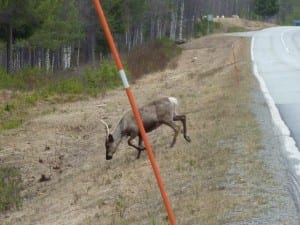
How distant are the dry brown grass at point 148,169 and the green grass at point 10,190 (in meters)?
0.20

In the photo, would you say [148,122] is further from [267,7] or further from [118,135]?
[267,7]

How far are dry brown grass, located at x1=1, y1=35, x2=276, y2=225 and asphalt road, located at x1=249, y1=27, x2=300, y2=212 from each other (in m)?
0.49

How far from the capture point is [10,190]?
1373cm

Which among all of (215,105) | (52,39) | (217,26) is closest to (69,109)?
(215,105)

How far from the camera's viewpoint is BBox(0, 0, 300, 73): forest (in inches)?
1460

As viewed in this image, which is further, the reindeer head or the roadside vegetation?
the roadside vegetation

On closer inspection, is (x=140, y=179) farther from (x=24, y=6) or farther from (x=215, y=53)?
(x=215, y=53)

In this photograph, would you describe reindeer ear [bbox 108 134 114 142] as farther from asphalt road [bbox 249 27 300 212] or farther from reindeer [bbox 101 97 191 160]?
asphalt road [bbox 249 27 300 212]

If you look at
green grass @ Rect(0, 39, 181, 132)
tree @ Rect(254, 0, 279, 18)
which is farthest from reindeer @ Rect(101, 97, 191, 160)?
tree @ Rect(254, 0, 279, 18)

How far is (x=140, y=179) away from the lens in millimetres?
11641

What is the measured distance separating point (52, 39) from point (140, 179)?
4326 centimetres

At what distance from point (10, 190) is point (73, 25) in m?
42.6

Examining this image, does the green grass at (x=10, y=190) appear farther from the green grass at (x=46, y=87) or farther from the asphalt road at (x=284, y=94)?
the green grass at (x=46, y=87)

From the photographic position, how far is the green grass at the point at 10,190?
13123 mm
